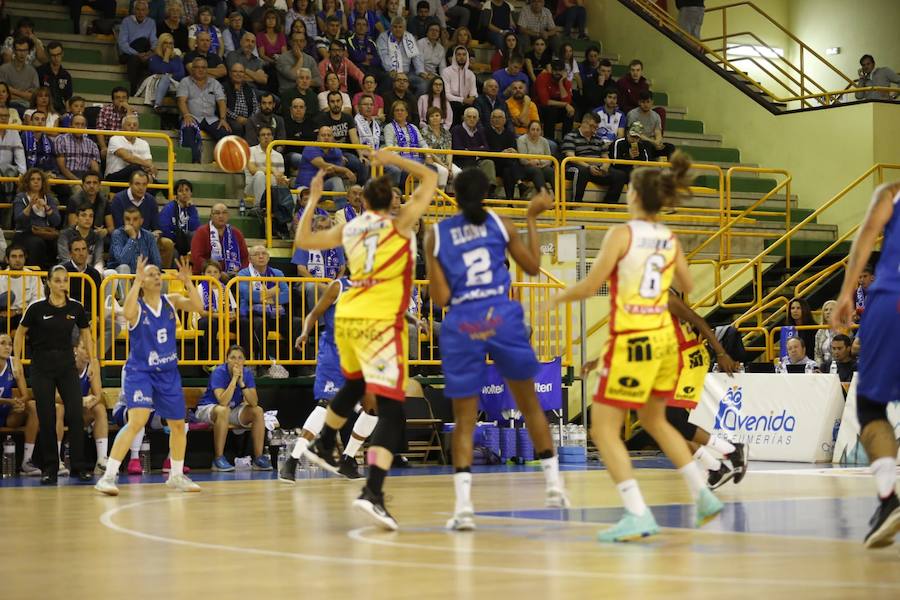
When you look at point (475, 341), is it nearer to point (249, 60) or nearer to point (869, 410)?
point (869, 410)

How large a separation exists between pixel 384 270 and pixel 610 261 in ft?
5.59

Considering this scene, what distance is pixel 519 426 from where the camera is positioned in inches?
684

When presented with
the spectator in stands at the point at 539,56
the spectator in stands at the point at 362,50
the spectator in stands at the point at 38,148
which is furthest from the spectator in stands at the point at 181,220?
the spectator in stands at the point at 539,56

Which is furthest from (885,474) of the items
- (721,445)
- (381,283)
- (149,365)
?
(149,365)

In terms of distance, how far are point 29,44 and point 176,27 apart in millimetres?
2358

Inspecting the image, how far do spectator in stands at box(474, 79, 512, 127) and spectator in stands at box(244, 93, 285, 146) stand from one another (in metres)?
3.65

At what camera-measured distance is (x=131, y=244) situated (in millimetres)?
16875

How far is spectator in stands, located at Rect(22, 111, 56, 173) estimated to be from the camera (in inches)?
719

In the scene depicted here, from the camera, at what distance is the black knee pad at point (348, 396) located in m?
9.66

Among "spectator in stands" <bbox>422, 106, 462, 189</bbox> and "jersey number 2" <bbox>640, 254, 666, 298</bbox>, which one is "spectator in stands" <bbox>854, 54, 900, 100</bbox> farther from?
"jersey number 2" <bbox>640, 254, 666, 298</bbox>

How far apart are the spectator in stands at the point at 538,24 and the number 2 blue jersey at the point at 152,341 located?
14.6 meters

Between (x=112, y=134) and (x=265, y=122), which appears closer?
(x=112, y=134)

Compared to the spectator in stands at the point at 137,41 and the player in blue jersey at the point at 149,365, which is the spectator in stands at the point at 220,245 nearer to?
the spectator in stands at the point at 137,41

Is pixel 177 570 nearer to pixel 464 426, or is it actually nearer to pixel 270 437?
pixel 464 426
